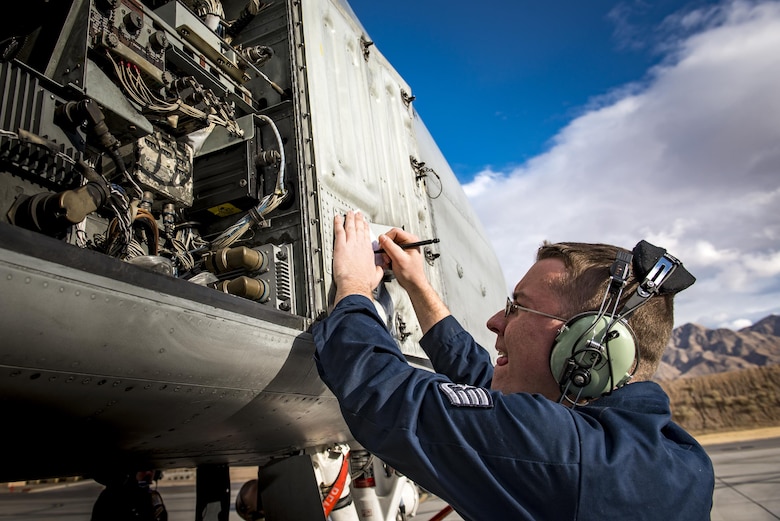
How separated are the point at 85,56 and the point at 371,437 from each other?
201cm

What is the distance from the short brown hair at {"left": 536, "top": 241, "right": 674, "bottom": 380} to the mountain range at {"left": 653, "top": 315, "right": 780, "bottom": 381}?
90620mm

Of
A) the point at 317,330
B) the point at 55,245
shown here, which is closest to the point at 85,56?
the point at 55,245

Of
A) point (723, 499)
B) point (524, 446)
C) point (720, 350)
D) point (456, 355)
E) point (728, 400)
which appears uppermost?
point (720, 350)

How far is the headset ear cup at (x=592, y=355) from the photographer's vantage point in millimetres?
1570

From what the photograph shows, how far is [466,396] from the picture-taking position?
1433 millimetres

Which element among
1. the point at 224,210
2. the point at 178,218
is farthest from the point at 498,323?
the point at 178,218

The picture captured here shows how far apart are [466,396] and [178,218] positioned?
2.26m

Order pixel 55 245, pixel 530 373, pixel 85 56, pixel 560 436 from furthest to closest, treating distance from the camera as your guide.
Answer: pixel 85 56
pixel 530 373
pixel 55 245
pixel 560 436

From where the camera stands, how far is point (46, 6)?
7.65ft

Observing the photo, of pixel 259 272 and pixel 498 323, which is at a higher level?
pixel 259 272

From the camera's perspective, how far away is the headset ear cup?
1.57 m

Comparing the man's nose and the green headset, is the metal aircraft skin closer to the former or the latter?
the man's nose

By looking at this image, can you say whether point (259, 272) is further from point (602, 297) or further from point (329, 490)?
point (329, 490)

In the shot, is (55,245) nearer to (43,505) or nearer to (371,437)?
(371,437)
